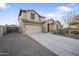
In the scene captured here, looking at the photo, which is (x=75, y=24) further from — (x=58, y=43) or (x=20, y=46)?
(x=20, y=46)

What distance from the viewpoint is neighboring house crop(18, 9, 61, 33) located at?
8.72ft

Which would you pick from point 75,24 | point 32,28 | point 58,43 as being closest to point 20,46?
point 32,28

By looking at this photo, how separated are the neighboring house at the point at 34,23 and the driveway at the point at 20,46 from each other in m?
0.20

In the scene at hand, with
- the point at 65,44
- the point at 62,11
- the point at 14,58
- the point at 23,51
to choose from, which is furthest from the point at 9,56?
the point at 62,11

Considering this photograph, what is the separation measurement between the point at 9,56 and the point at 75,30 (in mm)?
1412

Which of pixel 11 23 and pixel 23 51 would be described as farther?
pixel 11 23

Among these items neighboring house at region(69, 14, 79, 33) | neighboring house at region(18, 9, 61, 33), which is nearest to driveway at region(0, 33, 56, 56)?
neighboring house at region(18, 9, 61, 33)

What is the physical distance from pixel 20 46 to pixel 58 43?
77 centimetres

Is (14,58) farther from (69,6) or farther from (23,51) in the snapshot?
(69,6)

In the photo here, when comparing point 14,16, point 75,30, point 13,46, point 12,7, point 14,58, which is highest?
point 12,7

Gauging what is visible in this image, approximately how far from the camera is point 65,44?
2516mm

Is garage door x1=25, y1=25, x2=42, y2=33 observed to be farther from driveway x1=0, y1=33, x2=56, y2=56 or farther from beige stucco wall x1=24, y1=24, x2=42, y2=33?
driveway x1=0, y1=33, x2=56, y2=56

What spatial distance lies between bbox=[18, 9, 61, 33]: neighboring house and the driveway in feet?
0.67

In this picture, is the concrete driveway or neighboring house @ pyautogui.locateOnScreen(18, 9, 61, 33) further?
neighboring house @ pyautogui.locateOnScreen(18, 9, 61, 33)
